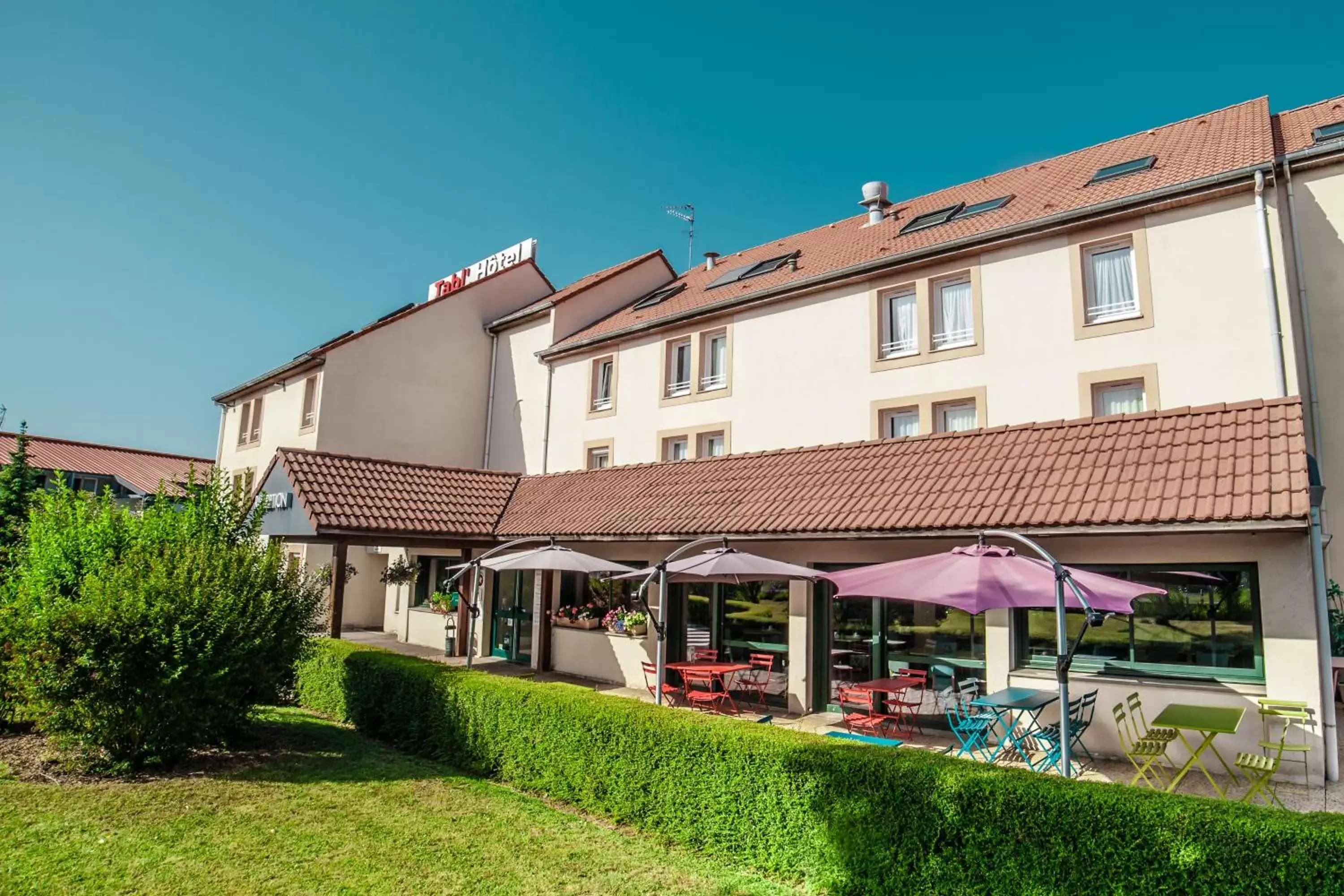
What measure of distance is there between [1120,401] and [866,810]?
11.3 meters

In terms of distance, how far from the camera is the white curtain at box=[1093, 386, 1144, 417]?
47.4 ft

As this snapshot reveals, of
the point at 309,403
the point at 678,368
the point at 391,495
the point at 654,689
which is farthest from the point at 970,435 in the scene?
the point at 309,403

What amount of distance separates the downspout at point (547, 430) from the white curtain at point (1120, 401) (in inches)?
601

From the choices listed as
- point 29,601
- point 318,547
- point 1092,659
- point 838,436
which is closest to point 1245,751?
point 1092,659

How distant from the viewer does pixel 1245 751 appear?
903cm

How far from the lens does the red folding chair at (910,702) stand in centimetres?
1130

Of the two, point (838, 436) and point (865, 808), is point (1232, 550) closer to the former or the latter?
point (865, 808)

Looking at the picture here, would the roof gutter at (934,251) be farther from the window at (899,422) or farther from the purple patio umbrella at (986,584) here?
the purple patio umbrella at (986,584)

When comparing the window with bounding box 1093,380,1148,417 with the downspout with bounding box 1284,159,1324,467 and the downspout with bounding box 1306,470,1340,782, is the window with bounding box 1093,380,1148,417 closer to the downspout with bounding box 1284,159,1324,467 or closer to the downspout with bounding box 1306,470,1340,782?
the downspout with bounding box 1284,159,1324,467

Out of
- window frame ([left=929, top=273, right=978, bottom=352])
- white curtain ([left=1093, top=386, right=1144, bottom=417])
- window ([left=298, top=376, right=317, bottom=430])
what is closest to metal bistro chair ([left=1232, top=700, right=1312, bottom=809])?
white curtain ([left=1093, top=386, right=1144, bottom=417])

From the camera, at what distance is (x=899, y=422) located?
57.5 ft

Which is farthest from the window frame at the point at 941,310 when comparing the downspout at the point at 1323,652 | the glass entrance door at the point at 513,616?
the glass entrance door at the point at 513,616

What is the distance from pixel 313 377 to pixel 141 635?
17.6 m

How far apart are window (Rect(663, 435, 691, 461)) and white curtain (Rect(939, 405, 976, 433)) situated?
6.95 meters
